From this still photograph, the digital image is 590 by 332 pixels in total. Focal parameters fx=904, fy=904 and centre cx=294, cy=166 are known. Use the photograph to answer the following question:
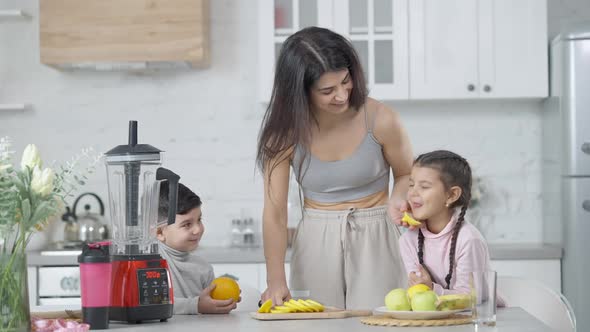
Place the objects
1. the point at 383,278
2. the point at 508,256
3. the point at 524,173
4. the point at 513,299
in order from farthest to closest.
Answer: the point at 524,173 → the point at 508,256 → the point at 383,278 → the point at 513,299

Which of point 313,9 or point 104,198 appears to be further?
point 104,198

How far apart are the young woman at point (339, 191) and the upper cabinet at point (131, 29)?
1.58 metres

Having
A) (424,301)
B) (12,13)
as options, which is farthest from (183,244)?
(12,13)

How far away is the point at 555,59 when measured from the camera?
12.9 ft

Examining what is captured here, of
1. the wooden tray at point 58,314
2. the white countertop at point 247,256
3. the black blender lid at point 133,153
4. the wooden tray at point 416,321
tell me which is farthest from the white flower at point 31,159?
the white countertop at point 247,256

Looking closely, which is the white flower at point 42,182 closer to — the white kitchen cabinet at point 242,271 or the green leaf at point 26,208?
the green leaf at point 26,208

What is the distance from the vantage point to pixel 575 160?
383 cm

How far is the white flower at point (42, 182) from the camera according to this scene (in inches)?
61.4

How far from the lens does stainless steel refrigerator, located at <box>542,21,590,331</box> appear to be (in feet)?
12.4

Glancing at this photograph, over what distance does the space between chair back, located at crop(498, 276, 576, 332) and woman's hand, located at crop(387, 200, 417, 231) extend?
0.29 meters

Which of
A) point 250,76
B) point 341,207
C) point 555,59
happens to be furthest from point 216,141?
point 341,207

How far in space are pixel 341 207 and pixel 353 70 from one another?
43cm

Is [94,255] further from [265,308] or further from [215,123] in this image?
[215,123]

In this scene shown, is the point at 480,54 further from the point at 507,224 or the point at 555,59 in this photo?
the point at 507,224
